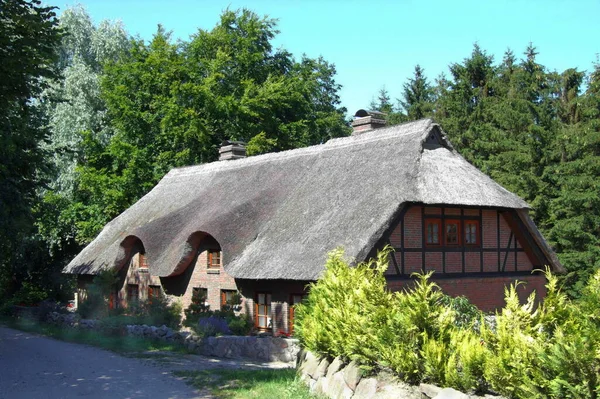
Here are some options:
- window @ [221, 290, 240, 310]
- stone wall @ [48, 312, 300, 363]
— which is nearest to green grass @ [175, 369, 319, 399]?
stone wall @ [48, 312, 300, 363]

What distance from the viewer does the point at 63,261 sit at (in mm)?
35219

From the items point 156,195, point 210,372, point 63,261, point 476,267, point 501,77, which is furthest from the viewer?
point 501,77

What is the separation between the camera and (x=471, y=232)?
72.6 feet

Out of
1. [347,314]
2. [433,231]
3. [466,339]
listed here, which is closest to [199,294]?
[433,231]

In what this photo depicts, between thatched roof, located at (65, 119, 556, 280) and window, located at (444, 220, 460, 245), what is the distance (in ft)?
4.44

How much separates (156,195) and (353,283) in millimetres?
21567

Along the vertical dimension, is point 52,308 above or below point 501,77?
below

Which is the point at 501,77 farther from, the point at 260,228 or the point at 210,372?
the point at 210,372

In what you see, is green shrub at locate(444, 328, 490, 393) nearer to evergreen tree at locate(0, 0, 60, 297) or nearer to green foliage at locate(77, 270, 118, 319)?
evergreen tree at locate(0, 0, 60, 297)

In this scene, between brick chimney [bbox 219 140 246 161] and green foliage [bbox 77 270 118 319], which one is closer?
green foliage [bbox 77 270 118 319]

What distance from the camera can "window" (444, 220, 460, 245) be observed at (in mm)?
21422

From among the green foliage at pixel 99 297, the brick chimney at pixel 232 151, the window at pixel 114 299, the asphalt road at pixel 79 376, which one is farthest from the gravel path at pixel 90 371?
the brick chimney at pixel 232 151

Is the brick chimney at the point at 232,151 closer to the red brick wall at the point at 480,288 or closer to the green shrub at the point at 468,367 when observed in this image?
the red brick wall at the point at 480,288

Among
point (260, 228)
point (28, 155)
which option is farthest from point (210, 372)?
point (260, 228)
